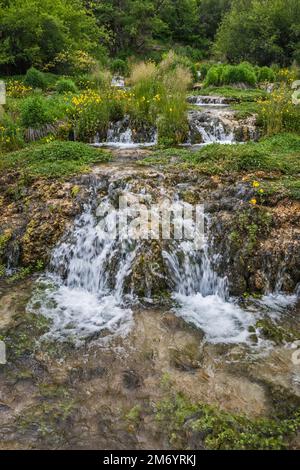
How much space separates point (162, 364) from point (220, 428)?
33.3 inches

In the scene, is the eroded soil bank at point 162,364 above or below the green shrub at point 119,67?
below

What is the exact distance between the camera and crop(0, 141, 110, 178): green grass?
21.1ft

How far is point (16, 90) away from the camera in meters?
11.8

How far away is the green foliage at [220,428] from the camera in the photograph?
296 centimetres

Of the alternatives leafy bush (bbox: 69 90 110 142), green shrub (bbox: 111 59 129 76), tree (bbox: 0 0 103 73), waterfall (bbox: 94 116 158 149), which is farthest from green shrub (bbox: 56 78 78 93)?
green shrub (bbox: 111 59 129 76)

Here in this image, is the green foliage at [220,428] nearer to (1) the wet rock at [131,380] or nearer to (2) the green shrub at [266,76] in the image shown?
(1) the wet rock at [131,380]

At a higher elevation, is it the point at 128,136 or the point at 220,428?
the point at 128,136

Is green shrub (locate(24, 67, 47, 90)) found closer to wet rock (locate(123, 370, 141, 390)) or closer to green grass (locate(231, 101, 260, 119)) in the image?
green grass (locate(231, 101, 260, 119))

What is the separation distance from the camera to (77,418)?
3193 millimetres

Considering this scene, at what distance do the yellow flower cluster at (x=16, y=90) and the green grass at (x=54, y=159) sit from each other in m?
5.02

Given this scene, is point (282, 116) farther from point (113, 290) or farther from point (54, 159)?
point (113, 290)

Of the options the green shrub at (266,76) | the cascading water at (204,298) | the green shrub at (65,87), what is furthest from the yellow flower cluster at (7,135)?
the green shrub at (266,76)

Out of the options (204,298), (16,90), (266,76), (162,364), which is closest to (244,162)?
(204,298)
